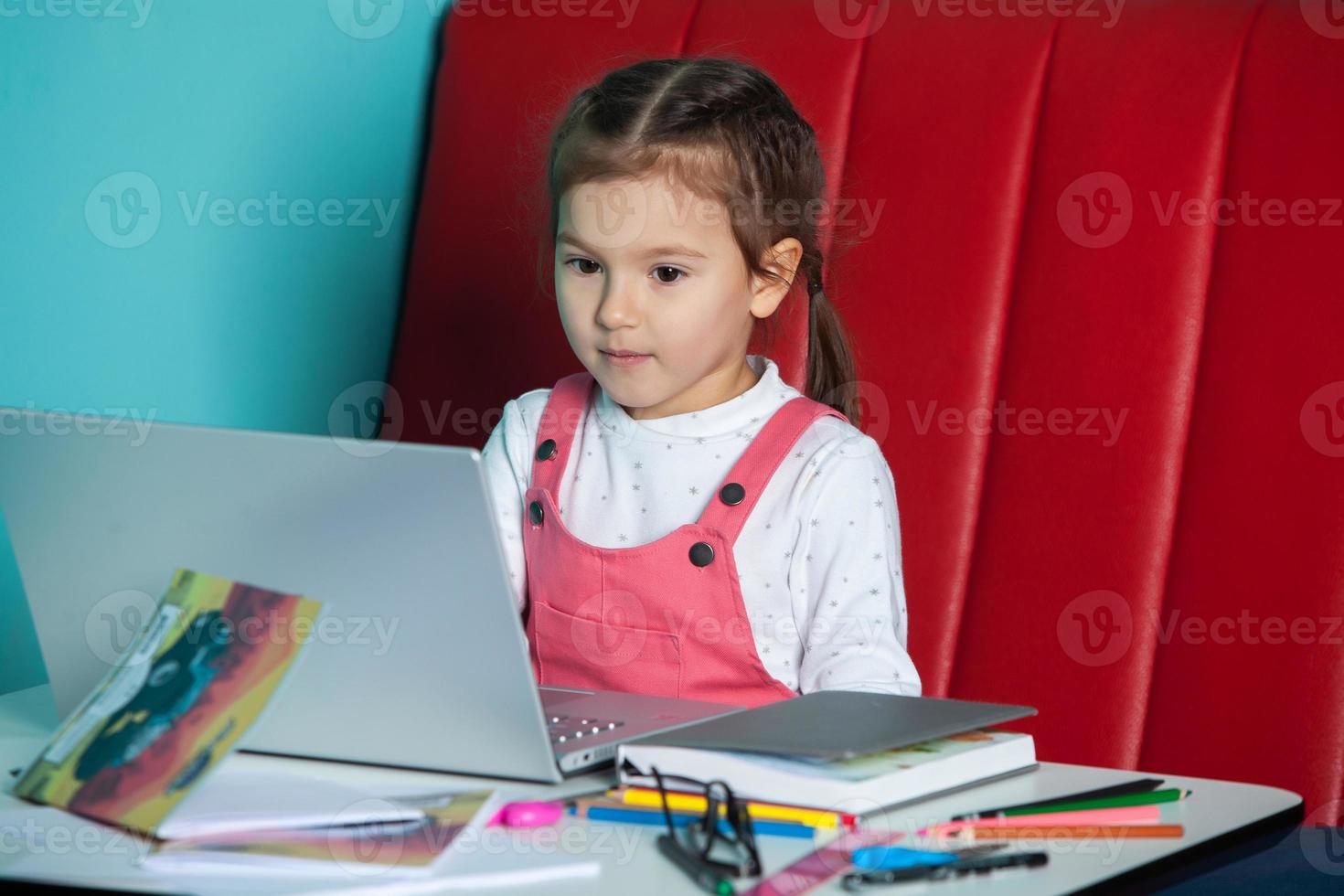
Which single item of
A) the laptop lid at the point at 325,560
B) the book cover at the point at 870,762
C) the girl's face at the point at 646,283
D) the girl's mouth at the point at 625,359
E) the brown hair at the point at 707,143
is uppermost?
the brown hair at the point at 707,143

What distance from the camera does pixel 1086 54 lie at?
1411 mm

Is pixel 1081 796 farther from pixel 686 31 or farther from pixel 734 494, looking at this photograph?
pixel 686 31

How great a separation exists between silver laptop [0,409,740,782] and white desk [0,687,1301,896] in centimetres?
3

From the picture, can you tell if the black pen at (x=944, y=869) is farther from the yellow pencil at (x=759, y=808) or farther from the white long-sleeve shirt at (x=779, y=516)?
the white long-sleeve shirt at (x=779, y=516)

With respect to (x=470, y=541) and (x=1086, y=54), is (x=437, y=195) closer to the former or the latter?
(x=1086, y=54)

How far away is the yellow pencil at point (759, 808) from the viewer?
779 mm

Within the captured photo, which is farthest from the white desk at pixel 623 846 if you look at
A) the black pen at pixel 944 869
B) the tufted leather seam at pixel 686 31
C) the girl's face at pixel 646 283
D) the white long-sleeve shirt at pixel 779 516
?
the tufted leather seam at pixel 686 31

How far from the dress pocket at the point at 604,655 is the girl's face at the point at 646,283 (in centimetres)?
20

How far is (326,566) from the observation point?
78cm

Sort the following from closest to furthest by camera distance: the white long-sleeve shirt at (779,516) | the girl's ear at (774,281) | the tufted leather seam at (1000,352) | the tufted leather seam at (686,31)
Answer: the white long-sleeve shirt at (779,516)
the girl's ear at (774,281)
the tufted leather seam at (1000,352)
the tufted leather seam at (686,31)

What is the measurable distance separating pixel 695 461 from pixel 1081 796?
55cm

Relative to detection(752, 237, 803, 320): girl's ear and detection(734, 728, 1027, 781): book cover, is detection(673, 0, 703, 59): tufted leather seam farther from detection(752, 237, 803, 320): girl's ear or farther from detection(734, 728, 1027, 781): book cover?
detection(734, 728, 1027, 781): book cover

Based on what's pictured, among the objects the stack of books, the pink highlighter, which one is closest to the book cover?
the stack of books

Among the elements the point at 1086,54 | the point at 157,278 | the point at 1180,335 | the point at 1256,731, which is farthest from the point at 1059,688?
the point at 157,278
